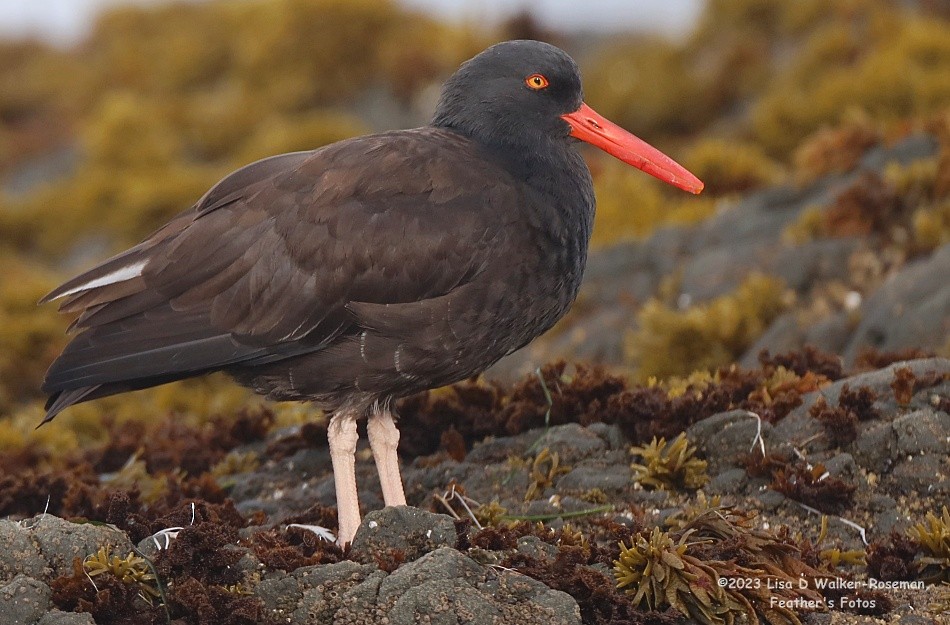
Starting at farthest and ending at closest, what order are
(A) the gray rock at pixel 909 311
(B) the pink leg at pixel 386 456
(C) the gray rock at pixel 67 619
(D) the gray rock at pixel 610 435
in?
(A) the gray rock at pixel 909 311
(D) the gray rock at pixel 610 435
(B) the pink leg at pixel 386 456
(C) the gray rock at pixel 67 619

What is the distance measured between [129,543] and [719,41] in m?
16.0

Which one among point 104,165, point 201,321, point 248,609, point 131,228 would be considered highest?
point 104,165

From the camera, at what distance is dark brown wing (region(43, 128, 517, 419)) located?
5.73m

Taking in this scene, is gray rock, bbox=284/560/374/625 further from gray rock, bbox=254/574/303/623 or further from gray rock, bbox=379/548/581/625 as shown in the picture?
gray rock, bbox=379/548/581/625

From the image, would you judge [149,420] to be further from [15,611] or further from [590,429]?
[15,611]

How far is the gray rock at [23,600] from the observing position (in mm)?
4402

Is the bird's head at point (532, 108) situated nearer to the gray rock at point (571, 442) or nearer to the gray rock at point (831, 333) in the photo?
the gray rock at point (571, 442)

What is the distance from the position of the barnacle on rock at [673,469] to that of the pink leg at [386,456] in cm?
120

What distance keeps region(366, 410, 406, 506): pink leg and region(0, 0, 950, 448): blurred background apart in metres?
3.36

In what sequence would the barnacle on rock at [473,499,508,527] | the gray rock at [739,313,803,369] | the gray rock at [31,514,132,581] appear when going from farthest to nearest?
the gray rock at [739,313,803,369] < the barnacle on rock at [473,499,508,527] < the gray rock at [31,514,132,581]

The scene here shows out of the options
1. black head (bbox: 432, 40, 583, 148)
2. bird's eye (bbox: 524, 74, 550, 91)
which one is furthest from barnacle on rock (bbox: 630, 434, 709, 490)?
bird's eye (bbox: 524, 74, 550, 91)

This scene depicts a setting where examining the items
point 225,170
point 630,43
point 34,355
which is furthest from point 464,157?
point 630,43

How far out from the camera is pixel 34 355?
1263 centimetres

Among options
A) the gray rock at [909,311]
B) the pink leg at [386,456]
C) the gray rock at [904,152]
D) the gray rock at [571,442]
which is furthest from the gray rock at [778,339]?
the pink leg at [386,456]
